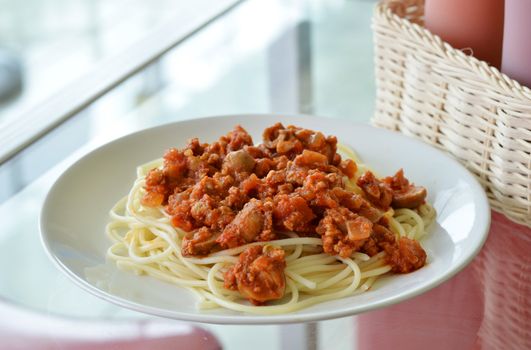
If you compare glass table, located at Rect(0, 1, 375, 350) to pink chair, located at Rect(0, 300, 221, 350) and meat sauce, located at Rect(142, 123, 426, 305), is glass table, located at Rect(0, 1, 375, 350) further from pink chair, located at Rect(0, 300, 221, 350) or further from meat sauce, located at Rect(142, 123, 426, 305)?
meat sauce, located at Rect(142, 123, 426, 305)

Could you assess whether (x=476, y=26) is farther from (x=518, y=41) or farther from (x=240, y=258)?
(x=240, y=258)

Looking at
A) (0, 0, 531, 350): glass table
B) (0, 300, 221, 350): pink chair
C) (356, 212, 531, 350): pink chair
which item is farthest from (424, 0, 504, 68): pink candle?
(0, 300, 221, 350): pink chair

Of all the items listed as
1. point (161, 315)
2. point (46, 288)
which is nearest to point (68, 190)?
point (46, 288)

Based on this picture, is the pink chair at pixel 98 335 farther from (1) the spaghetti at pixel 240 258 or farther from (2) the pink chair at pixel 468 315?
(2) the pink chair at pixel 468 315

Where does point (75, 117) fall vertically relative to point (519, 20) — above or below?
below

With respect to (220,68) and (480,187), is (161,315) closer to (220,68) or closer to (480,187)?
(480,187)
